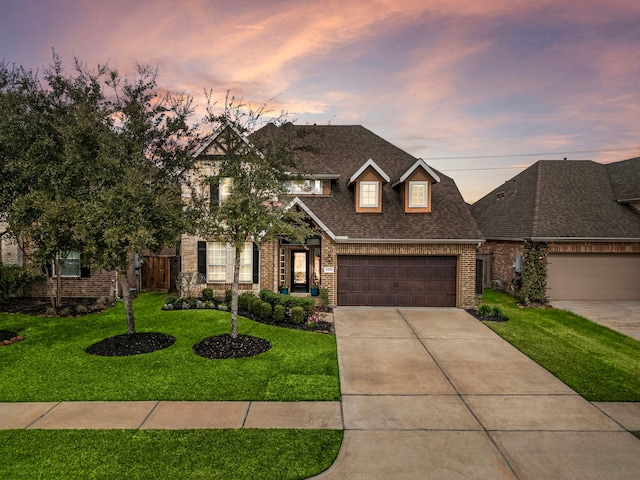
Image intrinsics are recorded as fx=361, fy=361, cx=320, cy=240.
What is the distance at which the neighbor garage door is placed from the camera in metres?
17.3

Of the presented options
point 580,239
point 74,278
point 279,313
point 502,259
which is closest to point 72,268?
point 74,278

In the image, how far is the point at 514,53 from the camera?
14.9 metres

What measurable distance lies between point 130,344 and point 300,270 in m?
9.22

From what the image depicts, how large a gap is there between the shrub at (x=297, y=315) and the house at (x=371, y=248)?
3.11m

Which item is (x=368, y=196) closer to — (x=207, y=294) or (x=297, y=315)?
(x=297, y=315)

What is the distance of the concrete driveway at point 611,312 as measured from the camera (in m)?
12.8

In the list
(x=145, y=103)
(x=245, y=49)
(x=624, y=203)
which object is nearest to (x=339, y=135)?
(x=245, y=49)

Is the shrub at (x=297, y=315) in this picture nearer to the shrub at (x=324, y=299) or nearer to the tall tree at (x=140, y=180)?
the shrub at (x=324, y=299)

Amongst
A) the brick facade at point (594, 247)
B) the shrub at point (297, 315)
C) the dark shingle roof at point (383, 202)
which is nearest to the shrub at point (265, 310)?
the shrub at point (297, 315)

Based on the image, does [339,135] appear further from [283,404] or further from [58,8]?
[283,404]

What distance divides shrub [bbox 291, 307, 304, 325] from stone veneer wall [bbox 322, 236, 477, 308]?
3263 mm

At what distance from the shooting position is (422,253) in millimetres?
15797

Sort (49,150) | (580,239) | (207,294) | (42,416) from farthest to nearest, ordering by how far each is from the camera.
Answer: (580,239) < (207,294) < (49,150) < (42,416)

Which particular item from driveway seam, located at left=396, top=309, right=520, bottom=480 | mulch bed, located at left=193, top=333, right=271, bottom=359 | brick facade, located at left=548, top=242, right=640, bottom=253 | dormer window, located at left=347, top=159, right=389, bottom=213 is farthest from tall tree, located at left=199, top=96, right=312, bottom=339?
brick facade, located at left=548, top=242, right=640, bottom=253
